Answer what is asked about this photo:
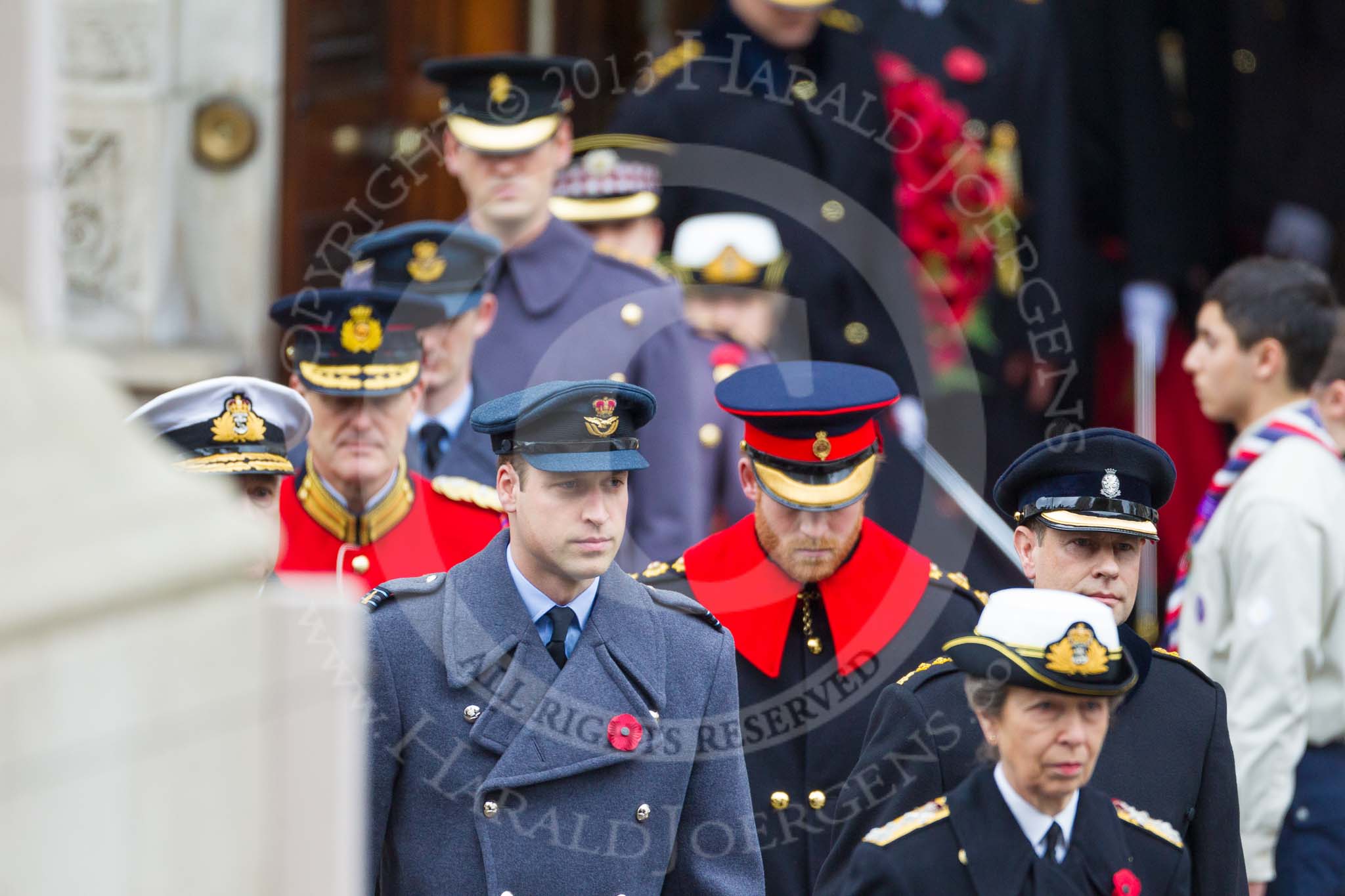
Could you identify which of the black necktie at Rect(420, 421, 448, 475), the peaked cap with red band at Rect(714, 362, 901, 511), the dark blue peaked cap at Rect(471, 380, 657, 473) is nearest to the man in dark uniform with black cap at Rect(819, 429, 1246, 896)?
the peaked cap with red band at Rect(714, 362, 901, 511)

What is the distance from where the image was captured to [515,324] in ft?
22.5

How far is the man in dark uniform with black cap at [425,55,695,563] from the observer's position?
6738mm

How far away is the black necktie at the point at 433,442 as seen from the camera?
633cm

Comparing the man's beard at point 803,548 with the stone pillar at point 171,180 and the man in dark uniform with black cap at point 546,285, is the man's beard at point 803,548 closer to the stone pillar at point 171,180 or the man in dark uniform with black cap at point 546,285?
the man in dark uniform with black cap at point 546,285

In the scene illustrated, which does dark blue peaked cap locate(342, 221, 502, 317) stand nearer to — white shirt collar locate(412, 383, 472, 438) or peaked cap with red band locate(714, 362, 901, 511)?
white shirt collar locate(412, 383, 472, 438)

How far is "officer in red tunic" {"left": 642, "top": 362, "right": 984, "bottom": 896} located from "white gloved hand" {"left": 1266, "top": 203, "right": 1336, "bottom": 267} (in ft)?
14.5

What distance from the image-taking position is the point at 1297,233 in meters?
9.18

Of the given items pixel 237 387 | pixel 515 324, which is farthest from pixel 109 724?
pixel 515 324

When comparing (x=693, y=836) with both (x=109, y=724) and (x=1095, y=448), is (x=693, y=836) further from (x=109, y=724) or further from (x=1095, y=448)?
(x=109, y=724)

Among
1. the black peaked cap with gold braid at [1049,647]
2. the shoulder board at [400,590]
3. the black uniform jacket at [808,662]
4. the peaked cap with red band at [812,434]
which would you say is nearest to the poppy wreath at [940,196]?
the peaked cap with red band at [812,434]

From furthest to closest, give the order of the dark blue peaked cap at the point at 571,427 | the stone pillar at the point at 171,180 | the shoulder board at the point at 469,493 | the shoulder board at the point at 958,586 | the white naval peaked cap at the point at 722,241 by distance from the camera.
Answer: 1. the stone pillar at the point at 171,180
2. the white naval peaked cap at the point at 722,241
3. the shoulder board at the point at 469,493
4. the shoulder board at the point at 958,586
5. the dark blue peaked cap at the point at 571,427

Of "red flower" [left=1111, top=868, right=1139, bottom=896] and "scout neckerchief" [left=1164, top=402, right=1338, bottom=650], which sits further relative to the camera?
"scout neckerchief" [left=1164, top=402, right=1338, bottom=650]

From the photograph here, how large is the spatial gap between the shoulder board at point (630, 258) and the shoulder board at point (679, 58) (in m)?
0.77

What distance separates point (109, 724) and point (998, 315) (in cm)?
677
